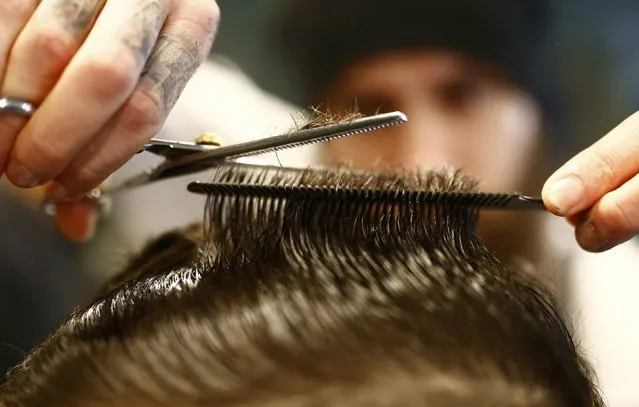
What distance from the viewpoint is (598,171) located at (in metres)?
0.84

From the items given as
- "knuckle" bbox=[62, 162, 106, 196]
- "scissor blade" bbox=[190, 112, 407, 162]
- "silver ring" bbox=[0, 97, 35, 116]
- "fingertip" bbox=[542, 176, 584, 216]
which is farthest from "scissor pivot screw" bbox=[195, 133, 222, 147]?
"fingertip" bbox=[542, 176, 584, 216]

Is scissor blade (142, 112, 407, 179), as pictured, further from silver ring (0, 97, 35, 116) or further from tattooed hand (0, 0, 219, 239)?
silver ring (0, 97, 35, 116)

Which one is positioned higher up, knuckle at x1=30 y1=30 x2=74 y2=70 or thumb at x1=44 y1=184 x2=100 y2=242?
thumb at x1=44 y1=184 x2=100 y2=242

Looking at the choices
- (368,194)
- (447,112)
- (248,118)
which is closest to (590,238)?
(368,194)

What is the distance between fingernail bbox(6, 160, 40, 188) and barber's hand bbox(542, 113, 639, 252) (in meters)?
0.60

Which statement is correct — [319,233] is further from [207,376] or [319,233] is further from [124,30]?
[124,30]

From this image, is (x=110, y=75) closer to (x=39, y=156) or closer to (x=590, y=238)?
(x=39, y=156)

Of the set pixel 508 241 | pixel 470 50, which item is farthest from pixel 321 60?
pixel 508 241

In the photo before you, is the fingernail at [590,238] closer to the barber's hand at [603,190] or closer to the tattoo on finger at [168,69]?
the barber's hand at [603,190]

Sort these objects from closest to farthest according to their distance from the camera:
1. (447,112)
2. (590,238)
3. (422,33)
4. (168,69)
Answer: (168,69), (590,238), (447,112), (422,33)

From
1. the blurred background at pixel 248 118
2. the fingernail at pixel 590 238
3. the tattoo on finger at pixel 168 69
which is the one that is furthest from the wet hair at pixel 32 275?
the fingernail at pixel 590 238

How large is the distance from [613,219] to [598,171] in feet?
0.21

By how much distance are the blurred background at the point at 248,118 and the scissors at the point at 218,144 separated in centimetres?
81

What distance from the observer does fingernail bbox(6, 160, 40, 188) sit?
710mm
